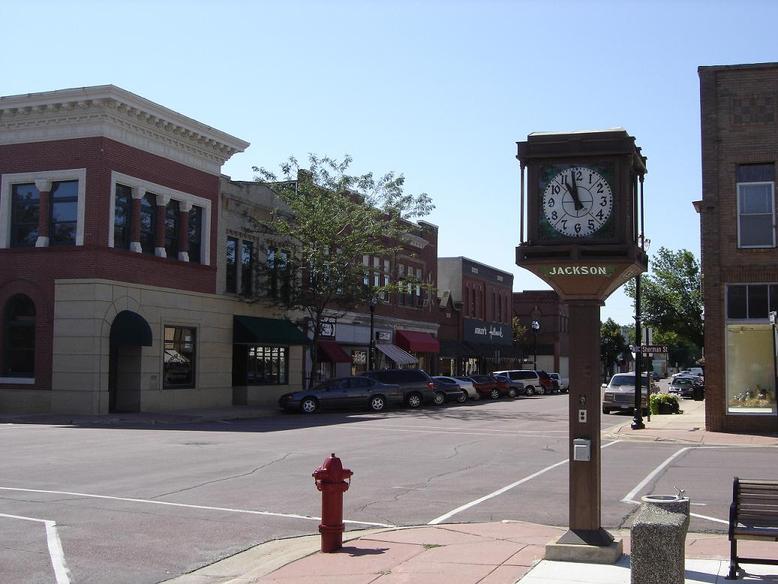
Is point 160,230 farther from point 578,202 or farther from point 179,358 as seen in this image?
point 578,202

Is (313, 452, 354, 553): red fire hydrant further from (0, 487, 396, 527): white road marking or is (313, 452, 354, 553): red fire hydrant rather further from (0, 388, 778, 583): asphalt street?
(0, 487, 396, 527): white road marking

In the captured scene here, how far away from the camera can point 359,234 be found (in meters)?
37.8

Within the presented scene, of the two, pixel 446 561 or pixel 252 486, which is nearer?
pixel 446 561

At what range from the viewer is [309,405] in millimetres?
34312

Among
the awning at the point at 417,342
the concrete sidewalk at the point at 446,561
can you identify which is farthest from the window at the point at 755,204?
the awning at the point at 417,342

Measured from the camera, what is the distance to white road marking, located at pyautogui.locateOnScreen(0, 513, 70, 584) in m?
7.80

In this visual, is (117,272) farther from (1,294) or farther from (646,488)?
(646,488)

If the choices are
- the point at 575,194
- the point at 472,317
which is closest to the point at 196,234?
the point at 575,194

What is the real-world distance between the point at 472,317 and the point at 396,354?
17.2 m

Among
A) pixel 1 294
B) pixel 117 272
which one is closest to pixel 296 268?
pixel 117 272

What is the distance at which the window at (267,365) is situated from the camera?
126 ft

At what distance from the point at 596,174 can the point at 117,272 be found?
2455 cm

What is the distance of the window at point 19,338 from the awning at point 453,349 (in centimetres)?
3420

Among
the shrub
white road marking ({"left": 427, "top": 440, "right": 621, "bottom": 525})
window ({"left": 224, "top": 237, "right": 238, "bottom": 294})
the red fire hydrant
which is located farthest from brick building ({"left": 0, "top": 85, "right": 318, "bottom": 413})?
the red fire hydrant
